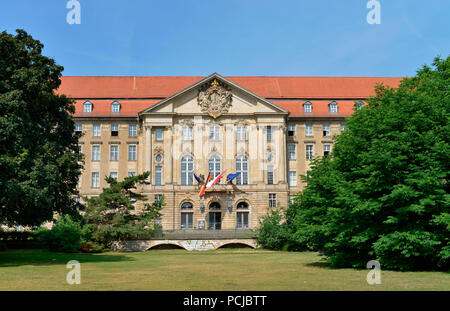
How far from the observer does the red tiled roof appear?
6712 cm

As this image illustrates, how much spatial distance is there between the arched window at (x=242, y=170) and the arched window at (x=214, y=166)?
95.2 inches

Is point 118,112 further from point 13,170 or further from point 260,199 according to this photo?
point 13,170

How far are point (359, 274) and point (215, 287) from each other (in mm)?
7678

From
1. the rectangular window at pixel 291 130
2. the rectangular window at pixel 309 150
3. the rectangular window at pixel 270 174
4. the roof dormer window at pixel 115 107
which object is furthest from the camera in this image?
the rectangular window at pixel 291 130

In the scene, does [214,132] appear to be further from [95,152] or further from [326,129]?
[95,152]

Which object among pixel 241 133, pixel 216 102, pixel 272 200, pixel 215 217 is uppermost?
pixel 216 102

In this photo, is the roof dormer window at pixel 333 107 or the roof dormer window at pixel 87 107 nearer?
the roof dormer window at pixel 87 107

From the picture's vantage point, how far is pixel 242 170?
63594 mm

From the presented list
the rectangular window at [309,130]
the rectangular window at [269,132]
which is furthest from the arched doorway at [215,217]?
the rectangular window at [309,130]

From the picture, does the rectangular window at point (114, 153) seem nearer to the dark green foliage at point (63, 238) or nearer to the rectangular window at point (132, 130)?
the rectangular window at point (132, 130)

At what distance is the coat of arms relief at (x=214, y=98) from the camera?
63.7 metres

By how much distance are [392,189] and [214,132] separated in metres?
41.8

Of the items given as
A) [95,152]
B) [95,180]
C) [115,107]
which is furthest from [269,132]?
[95,180]

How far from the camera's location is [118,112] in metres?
66.3
